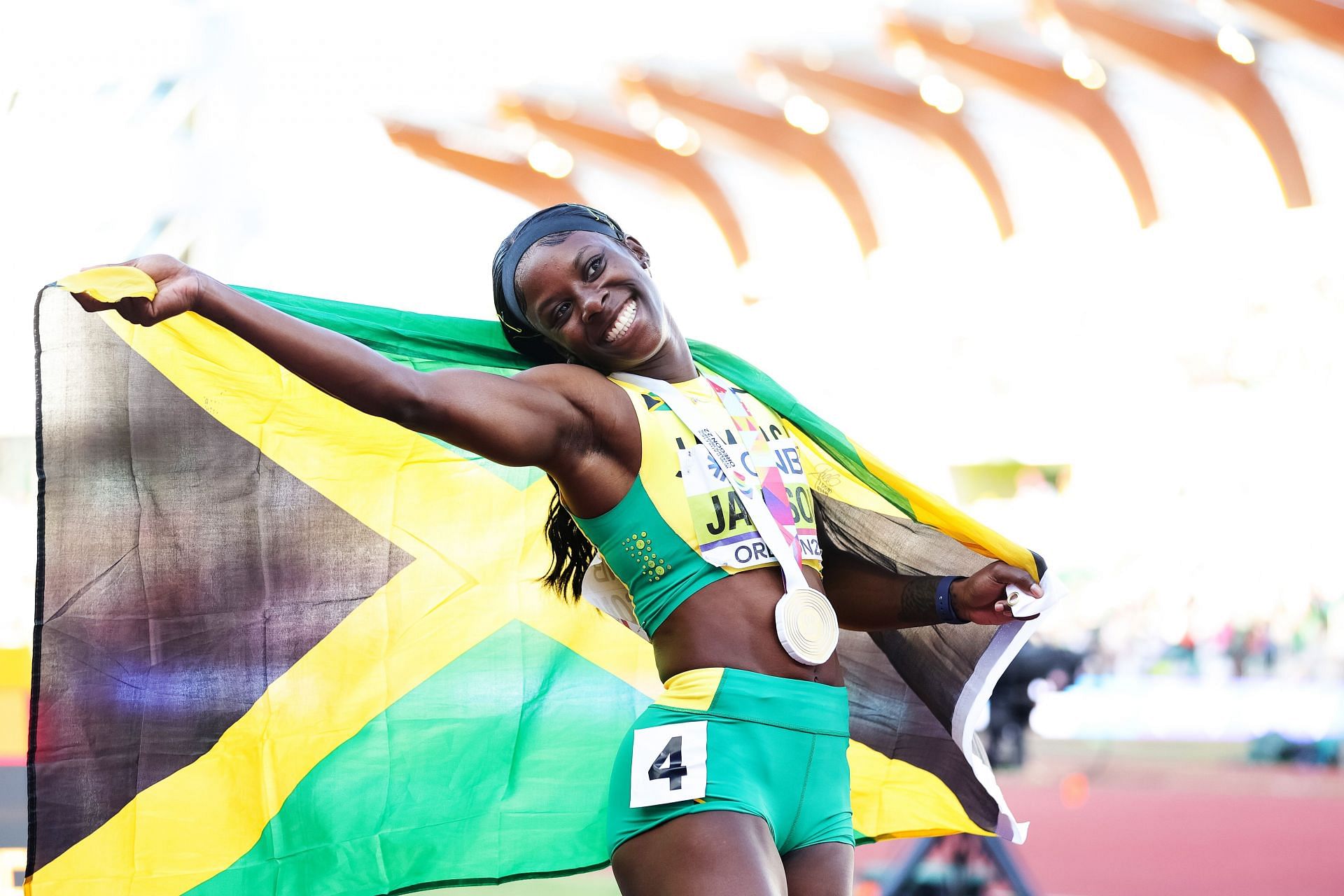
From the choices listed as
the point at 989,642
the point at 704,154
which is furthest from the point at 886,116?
the point at 989,642

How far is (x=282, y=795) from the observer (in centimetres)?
298

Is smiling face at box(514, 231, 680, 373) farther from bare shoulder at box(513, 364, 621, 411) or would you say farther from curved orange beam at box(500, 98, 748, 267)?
curved orange beam at box(500, 98, 748, 267)

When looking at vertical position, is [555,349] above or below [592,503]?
above

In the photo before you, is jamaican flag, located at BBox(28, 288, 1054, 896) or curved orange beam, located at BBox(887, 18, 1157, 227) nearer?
jamaican flag, located at BBox(28, 288, 1054, 896)

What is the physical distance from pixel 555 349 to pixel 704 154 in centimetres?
3118

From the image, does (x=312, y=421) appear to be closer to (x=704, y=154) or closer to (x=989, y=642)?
(x=989, y=642)

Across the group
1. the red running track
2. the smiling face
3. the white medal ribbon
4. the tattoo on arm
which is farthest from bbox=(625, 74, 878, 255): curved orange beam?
the white medal ribbon

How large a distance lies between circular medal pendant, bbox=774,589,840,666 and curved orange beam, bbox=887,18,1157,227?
25158mm

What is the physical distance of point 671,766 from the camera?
2361 millimetres

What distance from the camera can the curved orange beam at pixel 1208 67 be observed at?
79.2ft

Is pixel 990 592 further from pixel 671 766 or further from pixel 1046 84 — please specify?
pixel 1046 84

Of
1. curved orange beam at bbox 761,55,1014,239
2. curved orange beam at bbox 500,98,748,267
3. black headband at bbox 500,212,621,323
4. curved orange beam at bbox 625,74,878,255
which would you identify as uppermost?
curved orange beam at bbox 761,55,1014,239

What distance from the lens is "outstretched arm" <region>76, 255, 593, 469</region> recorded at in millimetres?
2078

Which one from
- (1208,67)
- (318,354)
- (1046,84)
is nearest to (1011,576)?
(318,354)
